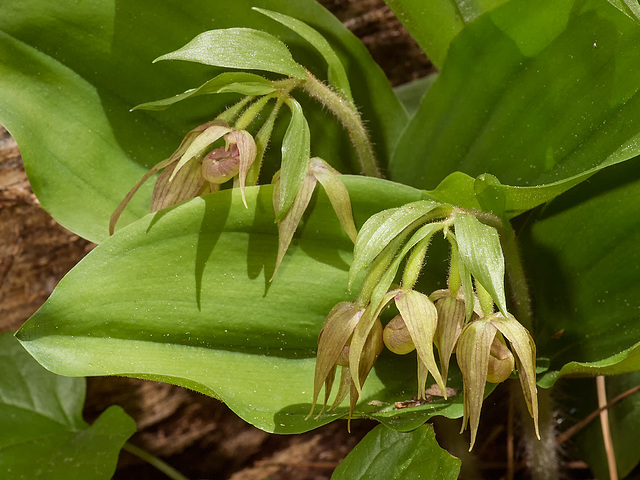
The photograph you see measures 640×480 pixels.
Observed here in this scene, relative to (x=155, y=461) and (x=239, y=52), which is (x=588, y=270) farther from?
(x=155, y=461)

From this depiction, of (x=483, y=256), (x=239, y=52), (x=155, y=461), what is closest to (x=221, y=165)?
(x=239, y=52)

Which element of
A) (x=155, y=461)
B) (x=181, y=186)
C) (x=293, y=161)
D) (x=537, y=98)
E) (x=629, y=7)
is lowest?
(x=155, y=461)

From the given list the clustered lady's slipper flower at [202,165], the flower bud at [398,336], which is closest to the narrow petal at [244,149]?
the clustered lady's slipper flower at [202,165]

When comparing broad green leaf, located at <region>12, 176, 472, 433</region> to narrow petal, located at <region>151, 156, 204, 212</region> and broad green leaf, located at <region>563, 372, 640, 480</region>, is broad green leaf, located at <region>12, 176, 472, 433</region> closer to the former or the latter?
narrow petal, located at <region>151, 156, 204, 212</region>

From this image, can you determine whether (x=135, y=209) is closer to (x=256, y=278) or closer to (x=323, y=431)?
(x=256, y=278)

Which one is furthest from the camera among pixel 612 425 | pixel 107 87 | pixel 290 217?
pixel 612 425

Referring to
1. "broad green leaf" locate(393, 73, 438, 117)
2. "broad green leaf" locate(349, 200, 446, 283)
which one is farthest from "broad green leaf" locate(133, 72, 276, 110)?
"broad green leaf" locate(393, 73, 438, 117)

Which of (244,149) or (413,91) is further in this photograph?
(413,91)
